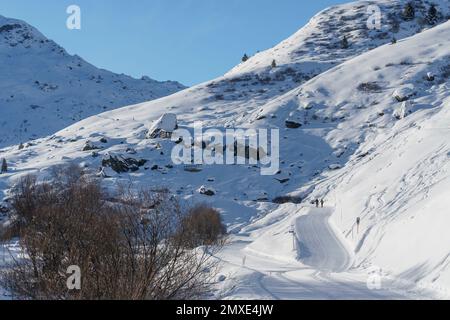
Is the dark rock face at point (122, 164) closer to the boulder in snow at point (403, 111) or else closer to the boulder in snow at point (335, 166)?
→ the boulder in snow at point (335, 166)

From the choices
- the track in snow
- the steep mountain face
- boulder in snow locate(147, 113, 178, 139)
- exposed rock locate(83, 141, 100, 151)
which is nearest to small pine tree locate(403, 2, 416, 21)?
boulder in snow locate(147, 113, 178, 139)

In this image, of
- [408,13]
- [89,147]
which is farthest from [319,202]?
[408,13]

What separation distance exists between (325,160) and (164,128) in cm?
2235

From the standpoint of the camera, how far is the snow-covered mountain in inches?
854

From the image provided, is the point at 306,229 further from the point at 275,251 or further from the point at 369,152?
the point at 369,152

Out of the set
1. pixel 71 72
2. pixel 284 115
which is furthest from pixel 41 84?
pixel 284 115

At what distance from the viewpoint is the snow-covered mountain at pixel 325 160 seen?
71.2 ft

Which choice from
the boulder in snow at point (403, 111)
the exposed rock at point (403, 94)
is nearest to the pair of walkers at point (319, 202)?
the boulder in snow at point (403, 111)

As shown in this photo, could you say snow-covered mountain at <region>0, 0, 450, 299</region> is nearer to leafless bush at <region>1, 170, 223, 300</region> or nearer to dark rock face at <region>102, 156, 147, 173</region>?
dark rock face at <region>102, 156, 147, 173</region>

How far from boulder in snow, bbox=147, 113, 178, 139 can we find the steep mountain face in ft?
170

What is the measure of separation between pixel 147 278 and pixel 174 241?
60.7 inches

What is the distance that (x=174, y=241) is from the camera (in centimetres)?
1227

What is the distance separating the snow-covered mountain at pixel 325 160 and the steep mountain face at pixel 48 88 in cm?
4058

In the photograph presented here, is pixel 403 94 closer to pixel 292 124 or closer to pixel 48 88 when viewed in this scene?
pixel 292 124
